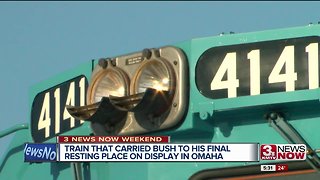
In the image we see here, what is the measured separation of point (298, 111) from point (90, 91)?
6.92 feet

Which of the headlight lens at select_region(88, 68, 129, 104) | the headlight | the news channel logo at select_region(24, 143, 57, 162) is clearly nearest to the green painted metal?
the headlight

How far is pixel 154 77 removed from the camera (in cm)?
943

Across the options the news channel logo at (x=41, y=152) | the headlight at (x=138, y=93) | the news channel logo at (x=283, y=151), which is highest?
the headlight at (x=138, y=93)

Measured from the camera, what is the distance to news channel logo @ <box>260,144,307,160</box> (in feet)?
28.4

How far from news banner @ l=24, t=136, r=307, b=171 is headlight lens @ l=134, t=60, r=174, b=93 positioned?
0.46m

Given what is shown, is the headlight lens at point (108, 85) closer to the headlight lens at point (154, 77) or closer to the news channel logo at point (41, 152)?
the headlight lens at point (154, 77)

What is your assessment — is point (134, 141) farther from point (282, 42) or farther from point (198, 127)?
point (282, 42)

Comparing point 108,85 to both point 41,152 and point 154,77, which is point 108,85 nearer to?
point 154,77

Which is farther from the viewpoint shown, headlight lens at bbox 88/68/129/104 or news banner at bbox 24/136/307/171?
headlight lens at bbox 88/68/129/104

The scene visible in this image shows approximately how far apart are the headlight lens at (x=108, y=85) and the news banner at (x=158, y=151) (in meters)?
0.49

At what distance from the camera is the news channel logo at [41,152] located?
368 inches

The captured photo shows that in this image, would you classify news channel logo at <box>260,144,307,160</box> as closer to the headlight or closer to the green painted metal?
the green painted metal

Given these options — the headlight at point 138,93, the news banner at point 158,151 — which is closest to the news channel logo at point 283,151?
the news banner at point 158,151

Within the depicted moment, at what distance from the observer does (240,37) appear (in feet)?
29.9
